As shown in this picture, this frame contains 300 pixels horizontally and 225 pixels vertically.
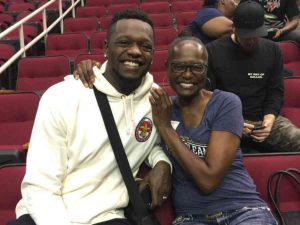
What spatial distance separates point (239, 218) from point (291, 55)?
8.08ft

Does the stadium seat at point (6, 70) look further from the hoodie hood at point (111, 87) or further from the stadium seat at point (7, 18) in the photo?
the hoodie hood at point (111, 87)

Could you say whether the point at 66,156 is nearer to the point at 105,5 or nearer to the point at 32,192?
the point at 32,192

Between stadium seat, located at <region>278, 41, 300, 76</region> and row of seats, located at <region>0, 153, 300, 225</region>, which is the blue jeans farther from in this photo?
stadium seat, located at <region>278, 41, 300, 76</region>

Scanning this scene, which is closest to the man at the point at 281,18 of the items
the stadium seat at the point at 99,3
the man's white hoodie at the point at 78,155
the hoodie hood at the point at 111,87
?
the hoodie hood at the point at 111,87

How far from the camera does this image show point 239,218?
1.48m

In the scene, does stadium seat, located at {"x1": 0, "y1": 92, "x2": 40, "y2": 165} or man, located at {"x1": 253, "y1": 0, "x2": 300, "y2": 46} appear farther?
man, located at {"x1": 253, "y1": 0, "x2": 300, "y2": 46}

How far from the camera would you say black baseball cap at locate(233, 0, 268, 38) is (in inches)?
82.8

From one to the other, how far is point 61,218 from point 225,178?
634 mm

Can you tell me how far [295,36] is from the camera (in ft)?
12.6

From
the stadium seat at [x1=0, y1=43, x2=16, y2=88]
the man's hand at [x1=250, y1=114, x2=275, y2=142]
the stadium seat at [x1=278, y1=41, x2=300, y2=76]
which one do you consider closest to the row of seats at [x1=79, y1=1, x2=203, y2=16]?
the stadium seat at [x1=0, y1=43, x2=16, y2=88]

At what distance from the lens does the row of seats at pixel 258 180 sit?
5.83 feet

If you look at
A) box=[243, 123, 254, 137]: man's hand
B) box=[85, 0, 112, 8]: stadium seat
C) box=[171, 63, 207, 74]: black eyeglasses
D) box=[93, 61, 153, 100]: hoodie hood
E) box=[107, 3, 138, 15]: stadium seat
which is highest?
box=[85, 0, 112, 8]: stadium seat

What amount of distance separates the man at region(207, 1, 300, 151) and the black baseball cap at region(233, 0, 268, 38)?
0.24 feet

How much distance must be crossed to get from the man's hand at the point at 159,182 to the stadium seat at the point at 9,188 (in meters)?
0.57
